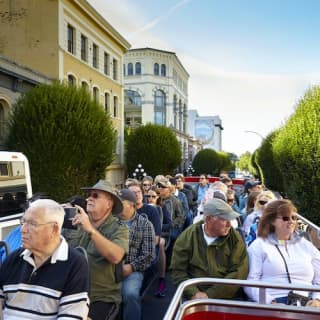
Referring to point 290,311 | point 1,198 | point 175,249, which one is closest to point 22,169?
point 1,198

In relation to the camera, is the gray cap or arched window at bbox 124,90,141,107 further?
arched window at bbox 124,90,141,107

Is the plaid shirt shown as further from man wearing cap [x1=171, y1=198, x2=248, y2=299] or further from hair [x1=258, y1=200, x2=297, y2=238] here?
hair [x1=258, y1=200, x2=297, y2=238]

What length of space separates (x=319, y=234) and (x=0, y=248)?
386cm

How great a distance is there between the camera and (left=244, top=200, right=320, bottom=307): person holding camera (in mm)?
3615

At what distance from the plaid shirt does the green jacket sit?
31.7 inches

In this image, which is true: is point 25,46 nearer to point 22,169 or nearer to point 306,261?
point 22,169

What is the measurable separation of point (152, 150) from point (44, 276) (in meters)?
31.2

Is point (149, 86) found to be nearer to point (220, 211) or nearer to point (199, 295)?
point (220, 211)

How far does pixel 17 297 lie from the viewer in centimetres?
257

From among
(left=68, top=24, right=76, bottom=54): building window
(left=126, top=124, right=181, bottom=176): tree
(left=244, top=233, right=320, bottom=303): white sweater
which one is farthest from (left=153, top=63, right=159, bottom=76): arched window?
(left=244, top=233, right=320, bottom=303): white sweater

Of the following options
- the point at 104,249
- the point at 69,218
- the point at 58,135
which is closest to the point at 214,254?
the point at 104,249

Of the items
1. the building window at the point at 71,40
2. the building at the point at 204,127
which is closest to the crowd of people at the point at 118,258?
the building window at the point at 71,40

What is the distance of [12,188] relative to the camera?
24.6ft

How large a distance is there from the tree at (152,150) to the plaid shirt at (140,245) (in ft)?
94.6
